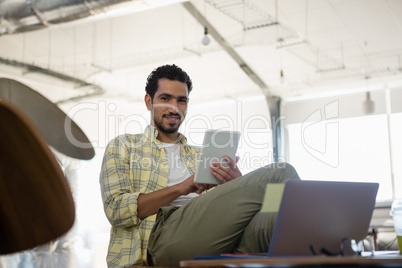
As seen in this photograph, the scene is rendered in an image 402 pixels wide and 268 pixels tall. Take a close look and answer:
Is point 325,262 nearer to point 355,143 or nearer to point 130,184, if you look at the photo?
point 130,184

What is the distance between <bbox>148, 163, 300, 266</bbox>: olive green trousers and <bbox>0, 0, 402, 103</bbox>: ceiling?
4.44m

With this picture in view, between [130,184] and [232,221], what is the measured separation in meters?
0.71

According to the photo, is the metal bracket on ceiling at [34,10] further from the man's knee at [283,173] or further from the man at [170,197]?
the man's knee at [283,173]

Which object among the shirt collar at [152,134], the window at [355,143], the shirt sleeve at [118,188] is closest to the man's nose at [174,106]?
the shirt collar at [152,134]

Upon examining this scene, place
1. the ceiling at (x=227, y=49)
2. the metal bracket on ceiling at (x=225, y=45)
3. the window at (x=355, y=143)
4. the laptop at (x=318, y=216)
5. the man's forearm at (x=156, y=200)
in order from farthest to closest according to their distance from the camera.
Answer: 1. the window at (x=355, y=143)
2. the metal bracket on ceiling at (x=225, y=45)
3. the ceiling at (x=227, y=49)
4. the man's forearm at (x=156, y=200)
5. the laptop at (x=318, y=216)

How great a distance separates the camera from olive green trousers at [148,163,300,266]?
1.38 m

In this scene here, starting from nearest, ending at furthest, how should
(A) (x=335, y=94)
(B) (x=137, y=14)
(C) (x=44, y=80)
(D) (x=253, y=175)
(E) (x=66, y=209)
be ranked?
(E) (x=66, y=209) < (D) (x=253, y=175) < (B) (x=137, y=14) < (C) (x=44, y=80) < (A) (x=335, y=94)

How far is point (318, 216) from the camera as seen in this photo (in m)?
1.14

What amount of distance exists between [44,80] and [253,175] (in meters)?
6.48

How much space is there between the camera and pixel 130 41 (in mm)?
7082

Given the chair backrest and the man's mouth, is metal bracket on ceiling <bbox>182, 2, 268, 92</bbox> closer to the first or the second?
the man's mouth

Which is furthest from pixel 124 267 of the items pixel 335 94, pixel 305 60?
pixel 335 94

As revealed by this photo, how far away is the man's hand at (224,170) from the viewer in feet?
5.68

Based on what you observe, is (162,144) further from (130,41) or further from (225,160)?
(130,41)
